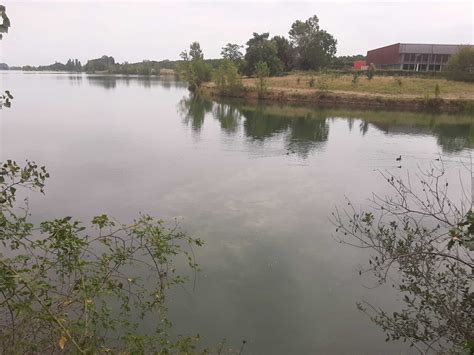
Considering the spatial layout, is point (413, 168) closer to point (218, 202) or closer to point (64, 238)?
point (218, 202)

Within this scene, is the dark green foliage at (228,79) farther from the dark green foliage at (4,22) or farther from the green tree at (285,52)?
the dark green foliage at (4,22)

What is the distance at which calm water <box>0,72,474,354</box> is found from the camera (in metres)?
6.68

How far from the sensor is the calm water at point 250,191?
6676mm

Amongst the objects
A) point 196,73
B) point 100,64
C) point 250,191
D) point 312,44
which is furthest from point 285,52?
point 100,64

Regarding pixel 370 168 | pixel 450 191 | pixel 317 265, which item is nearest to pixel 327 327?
pixel 317 265

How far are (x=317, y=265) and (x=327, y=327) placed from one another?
2.08 metres

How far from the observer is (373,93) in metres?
44.1

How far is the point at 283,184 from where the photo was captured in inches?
582

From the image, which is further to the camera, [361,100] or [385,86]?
[385,86]

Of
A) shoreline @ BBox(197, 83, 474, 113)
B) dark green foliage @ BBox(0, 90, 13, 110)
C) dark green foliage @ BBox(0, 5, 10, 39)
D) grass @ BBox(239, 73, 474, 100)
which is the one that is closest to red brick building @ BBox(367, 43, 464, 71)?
grass @ BBox(239, 73, 474, 100)

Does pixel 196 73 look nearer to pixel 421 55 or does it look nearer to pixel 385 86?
pixel 385 86

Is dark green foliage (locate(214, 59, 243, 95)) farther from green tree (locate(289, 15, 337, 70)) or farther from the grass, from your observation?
green tree (locate(289, 15, 337, 70))

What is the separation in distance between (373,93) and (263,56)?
23.1 m

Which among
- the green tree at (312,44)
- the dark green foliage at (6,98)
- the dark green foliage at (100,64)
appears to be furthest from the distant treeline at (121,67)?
the dark green foliage at (6,98)
